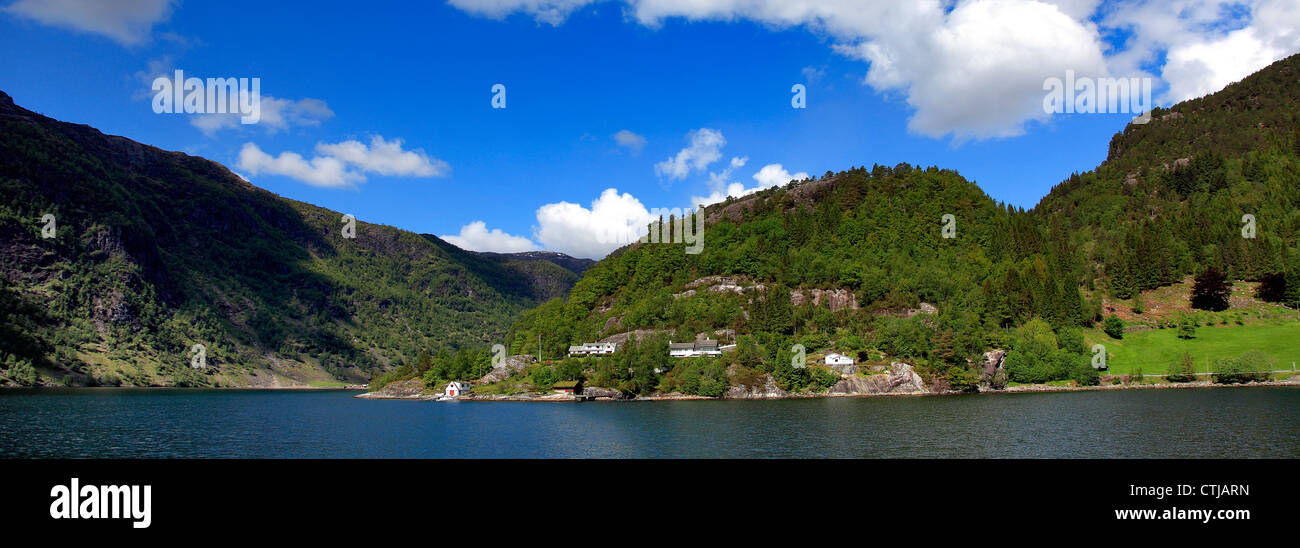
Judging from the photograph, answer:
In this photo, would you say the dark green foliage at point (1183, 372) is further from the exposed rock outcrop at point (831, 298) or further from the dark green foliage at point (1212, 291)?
the exposed rock outcrop at point (831, 298)

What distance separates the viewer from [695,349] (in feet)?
488

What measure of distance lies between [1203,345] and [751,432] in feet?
380

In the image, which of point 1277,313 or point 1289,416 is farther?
point 1277,313

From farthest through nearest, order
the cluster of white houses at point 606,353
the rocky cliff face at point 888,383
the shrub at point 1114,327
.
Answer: the shrub at point 1114,327 → the cluster of white houses at point 606,353 → the rocky cliff face at point 888,383

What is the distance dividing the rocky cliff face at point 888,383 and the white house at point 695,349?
101 feet

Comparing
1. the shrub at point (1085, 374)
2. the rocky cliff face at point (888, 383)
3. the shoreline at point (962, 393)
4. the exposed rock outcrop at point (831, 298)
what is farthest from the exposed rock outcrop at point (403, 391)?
the shrub at point (1085, 374)

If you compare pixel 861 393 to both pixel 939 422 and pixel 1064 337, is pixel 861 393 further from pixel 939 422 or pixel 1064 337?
pixel 939 422

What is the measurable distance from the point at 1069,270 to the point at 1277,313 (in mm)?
37691

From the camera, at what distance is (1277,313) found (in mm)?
134125

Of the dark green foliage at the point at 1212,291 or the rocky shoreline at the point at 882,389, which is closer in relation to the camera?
the rocky shoreline at the point at 882,389

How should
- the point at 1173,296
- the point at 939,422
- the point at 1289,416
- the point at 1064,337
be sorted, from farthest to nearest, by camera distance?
the point at 1173,296 → the point at 1064,337 → the point at 939,422 → the point at 1289,416

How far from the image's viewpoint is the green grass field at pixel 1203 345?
389ft
